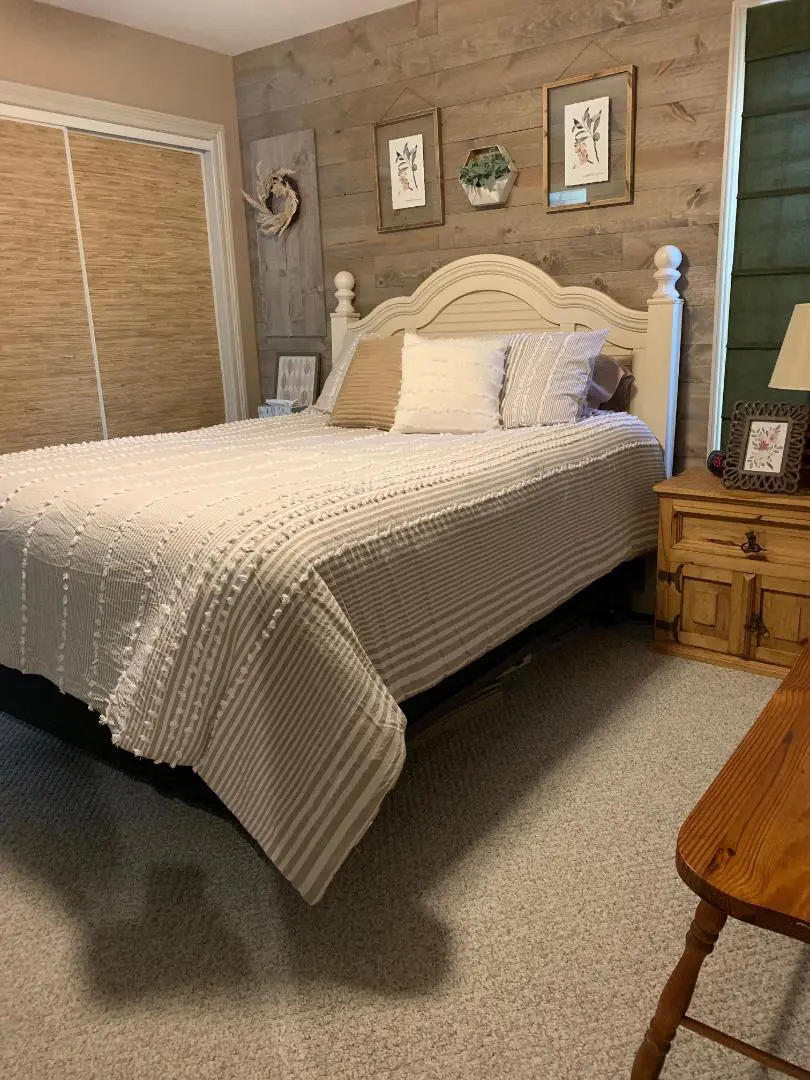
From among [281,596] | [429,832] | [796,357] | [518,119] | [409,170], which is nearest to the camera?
[281,596]

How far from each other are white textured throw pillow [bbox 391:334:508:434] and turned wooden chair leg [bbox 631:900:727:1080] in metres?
1.87

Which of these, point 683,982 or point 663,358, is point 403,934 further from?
point 663,358

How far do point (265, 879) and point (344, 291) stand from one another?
2.78 metres

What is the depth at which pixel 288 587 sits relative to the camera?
54.5 inches

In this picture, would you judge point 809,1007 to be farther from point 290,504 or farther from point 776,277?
point 776,277

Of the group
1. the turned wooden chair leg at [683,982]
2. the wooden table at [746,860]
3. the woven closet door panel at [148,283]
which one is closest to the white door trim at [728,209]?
the wooden table at [746,860]

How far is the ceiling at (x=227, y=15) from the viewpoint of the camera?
3.25 meters

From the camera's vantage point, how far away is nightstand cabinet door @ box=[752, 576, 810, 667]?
2346mm

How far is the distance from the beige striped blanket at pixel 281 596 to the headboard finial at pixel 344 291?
65.3 inches

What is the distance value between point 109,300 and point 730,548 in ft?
9.19

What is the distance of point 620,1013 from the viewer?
129 centimetres

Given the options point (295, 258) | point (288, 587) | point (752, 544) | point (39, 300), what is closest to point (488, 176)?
point (295, 258)

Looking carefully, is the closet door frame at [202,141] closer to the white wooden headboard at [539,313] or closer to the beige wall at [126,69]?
the beige wall at [126,69]

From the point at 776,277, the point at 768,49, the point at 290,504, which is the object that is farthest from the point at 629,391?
the point at 290,504
